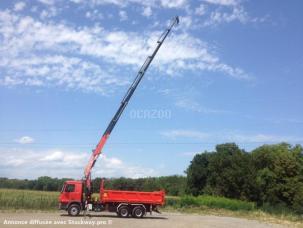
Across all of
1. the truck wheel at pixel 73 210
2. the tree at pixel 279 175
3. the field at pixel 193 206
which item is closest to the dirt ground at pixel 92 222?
the truck wheel at pixel 73 210

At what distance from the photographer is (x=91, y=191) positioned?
3234 centimetres

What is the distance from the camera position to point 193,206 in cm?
5534

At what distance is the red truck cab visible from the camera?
31.7m

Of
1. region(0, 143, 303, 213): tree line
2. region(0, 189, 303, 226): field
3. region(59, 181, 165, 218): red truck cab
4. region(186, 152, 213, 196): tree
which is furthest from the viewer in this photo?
region(186, 152, 213, 196): tree

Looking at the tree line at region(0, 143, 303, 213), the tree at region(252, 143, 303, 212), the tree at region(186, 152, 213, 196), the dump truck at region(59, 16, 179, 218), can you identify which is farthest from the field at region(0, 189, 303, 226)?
the tree at region(186, 152, 213, 196)

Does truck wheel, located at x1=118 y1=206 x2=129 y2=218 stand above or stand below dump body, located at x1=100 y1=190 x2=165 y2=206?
below

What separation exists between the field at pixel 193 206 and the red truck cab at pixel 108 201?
1431mm

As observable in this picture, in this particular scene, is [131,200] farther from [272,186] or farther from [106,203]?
[272,186]

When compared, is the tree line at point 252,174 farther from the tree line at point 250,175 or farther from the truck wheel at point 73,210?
the truck wheel at point 73,210

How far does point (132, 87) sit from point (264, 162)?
52739mm

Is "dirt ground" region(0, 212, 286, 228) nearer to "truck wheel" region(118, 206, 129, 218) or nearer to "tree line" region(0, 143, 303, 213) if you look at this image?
"truck wheel" region(118, 206, 129, 218)

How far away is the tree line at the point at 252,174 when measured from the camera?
71.7 metres

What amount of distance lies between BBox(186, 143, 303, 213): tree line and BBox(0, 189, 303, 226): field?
1192 cm

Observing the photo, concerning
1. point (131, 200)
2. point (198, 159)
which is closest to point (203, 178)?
point (198, 159)
